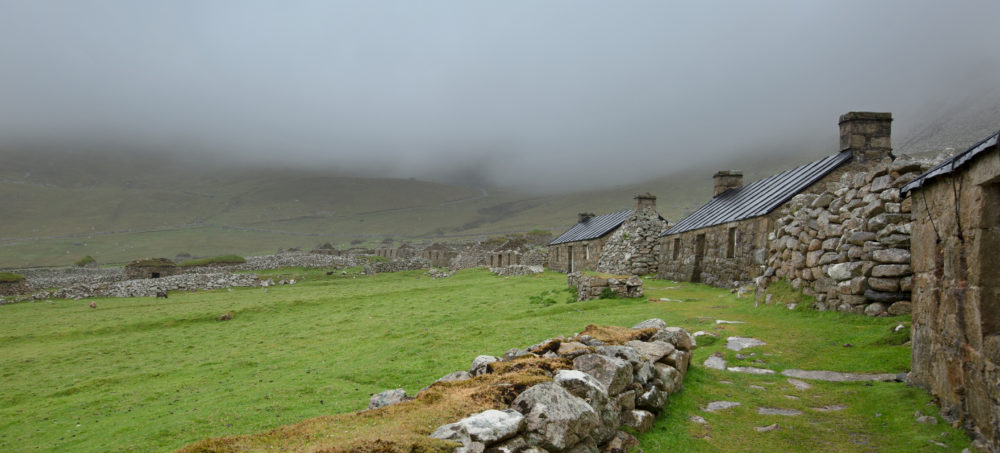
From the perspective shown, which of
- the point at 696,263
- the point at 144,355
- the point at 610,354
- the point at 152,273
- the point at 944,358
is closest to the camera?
the point at 944,358

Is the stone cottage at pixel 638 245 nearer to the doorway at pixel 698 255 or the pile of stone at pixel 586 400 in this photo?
the doorway at pixel 698 255

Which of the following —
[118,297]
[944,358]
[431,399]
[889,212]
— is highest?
[889,212]

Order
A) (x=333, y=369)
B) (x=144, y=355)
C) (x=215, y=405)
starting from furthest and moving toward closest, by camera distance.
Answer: (x=144, y=355)
(x=333, y=369)
(x=215, y=405)

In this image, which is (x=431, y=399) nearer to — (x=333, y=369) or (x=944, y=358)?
(x=944, y=358)

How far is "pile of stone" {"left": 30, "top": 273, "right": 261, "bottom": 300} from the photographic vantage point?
131 ft

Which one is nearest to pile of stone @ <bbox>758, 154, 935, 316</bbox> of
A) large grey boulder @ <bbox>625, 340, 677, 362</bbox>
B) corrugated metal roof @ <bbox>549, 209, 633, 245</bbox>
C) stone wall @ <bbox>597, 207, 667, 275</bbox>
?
large grey boulder @ <bbox>625, 340, 677, 362</bbox>

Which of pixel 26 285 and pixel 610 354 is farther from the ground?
pixel 610 354

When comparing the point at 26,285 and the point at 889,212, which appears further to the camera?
the point at 26,285

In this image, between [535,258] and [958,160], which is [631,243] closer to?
[535,258]

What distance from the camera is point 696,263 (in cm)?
2536

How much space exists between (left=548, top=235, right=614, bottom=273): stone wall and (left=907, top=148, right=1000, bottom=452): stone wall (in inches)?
1137

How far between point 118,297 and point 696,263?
42.3m

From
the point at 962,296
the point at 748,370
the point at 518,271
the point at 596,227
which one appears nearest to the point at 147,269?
the point at 518,271

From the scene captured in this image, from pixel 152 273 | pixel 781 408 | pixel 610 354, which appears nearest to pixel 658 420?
pixel 610 354
